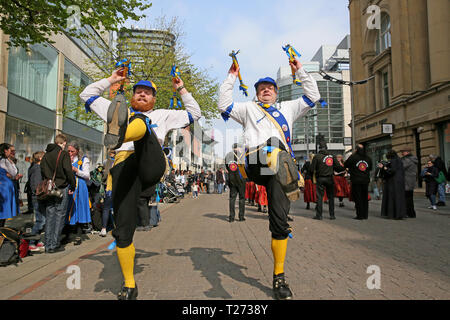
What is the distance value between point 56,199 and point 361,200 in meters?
7.36

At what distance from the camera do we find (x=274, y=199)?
3207 mm

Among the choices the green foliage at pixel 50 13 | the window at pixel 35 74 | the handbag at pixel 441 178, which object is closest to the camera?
A: the green foliage at pixel 50 13

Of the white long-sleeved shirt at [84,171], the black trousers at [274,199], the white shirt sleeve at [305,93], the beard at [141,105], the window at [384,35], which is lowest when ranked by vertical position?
the black trousers at [274,199]

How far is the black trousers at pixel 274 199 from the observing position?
10.4 feet

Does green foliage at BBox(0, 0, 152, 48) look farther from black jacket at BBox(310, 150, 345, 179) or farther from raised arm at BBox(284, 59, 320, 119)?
black jacket at BBox(310, 150, 345, 179)

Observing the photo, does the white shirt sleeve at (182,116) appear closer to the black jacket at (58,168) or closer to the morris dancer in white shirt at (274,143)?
the morris dancer in white shirt at (274,143)

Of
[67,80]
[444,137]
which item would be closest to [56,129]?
[67,80]

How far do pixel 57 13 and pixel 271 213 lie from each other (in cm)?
673

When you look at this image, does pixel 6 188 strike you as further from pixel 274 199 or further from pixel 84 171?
pixel 274 199

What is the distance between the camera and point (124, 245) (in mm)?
2975

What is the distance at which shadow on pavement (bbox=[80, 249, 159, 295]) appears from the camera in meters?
3.41

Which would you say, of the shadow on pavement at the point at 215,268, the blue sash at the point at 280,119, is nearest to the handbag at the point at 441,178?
the shadow on pavement at the point at 215,268

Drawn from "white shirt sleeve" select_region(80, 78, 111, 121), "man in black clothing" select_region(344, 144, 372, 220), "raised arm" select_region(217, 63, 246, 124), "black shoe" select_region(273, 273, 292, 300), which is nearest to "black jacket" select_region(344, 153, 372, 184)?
"man in black clothing" select_region(344, 144, 372, 220)

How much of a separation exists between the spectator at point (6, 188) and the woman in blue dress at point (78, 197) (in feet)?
3.87
